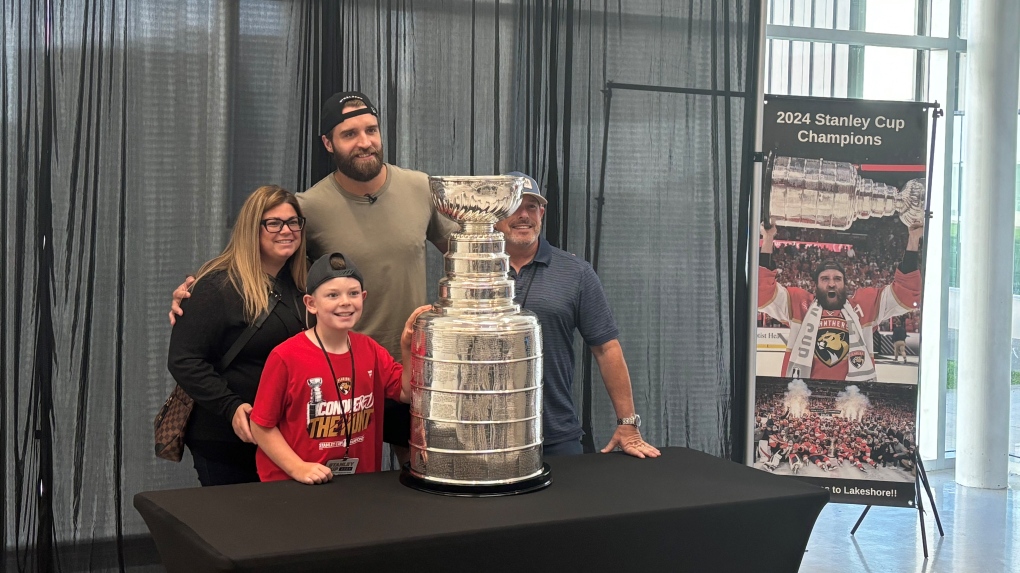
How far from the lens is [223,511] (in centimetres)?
155

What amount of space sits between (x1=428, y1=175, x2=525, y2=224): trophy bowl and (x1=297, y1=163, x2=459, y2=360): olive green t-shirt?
928mm

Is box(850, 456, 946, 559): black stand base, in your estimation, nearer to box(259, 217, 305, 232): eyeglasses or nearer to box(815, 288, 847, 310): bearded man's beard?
box(815, 288, 847, 310): bearded man's beard

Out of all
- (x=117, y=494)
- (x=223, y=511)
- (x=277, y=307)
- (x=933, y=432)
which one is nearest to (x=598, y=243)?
(x=277, y=307)

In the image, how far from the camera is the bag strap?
2.36 metres

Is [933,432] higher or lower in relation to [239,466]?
lower

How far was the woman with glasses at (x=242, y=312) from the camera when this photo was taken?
2.35 metres

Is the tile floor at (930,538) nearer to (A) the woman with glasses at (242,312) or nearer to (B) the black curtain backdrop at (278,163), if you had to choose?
(B) the black curtain backdrop at (278,163)

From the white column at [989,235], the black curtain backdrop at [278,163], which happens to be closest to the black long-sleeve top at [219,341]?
the black curtain backdrop at [278,163]

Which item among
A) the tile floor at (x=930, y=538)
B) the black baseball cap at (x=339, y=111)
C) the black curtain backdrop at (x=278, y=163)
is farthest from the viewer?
the tile floor at (x=930, y=538)

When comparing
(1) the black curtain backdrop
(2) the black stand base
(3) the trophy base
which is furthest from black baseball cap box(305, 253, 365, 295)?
(2) the black stand base

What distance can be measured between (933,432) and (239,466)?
14.2ft

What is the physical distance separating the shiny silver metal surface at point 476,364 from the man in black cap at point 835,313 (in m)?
Result: 2.40

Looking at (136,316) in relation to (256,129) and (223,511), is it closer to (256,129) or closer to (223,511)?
(256,129)

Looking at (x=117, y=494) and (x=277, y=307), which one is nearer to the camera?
(x=277, y=307)
